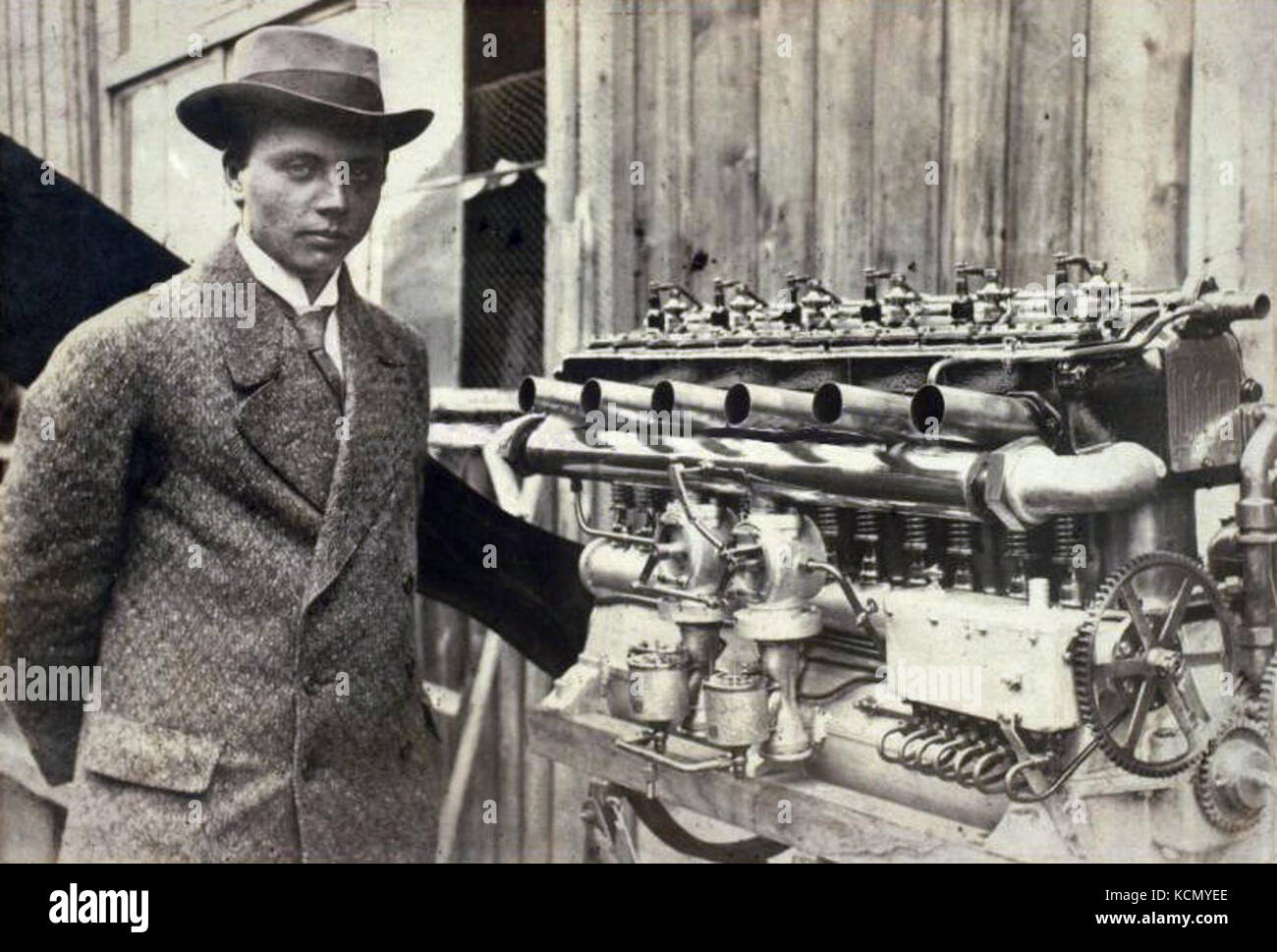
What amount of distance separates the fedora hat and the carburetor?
0.62m

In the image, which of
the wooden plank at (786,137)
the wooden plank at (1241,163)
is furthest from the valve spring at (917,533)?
the wooden plank at (786,137)

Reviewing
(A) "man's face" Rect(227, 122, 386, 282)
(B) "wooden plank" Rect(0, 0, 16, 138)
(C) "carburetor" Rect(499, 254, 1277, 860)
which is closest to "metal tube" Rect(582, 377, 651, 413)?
(C) "carburetor" Rect(499, 254, 1277, 860)

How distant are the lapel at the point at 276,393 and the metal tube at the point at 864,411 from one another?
2.62 feet

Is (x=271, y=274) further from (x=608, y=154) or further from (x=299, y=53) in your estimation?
(x=608, y=154)

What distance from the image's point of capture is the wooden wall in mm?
1984

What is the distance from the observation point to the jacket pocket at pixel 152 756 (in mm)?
2006

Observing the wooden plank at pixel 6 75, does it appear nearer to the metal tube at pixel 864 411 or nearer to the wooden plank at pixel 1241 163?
the metal tube at pixel 864 411

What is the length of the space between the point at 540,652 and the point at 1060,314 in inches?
53.2

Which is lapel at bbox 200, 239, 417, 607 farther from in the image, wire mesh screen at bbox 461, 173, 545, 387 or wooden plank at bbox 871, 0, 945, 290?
wooden plank at bbox 871, 0, 945, 290

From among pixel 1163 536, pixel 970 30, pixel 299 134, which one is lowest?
pixel 1163 536

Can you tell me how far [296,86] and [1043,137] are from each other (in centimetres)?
122

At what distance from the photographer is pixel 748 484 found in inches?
83.1
